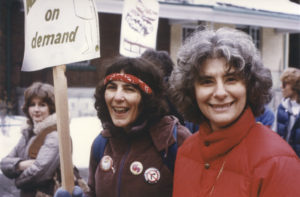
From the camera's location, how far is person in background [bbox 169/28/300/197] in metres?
1.32

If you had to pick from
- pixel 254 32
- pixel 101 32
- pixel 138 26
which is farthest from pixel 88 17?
pixel 254 32

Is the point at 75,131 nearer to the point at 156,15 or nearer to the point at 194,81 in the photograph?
the point at 156,15

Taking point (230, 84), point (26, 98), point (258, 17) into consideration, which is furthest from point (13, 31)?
point (230, 84)

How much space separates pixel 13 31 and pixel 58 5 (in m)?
9.54

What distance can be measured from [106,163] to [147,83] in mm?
484

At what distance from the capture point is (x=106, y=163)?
2.02m

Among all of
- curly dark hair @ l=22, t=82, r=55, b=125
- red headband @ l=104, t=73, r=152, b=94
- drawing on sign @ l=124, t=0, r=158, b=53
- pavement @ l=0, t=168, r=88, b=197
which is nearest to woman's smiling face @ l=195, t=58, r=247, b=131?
red headband @ l=104, t=73, r=152, b=94

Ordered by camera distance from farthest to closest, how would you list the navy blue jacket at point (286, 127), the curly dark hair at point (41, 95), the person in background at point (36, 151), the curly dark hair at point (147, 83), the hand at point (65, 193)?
1. the navy blue jacket at point (286, 127)
2. the curly dark hair at point (41, 95)
3. the person in background at point (36, 151)
4. the curly dark hair at point (147, 83)
5. the hand at point (65, 193)

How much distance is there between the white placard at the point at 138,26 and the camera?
3385mm

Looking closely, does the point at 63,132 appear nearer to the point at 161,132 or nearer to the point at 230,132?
the point at 161,132

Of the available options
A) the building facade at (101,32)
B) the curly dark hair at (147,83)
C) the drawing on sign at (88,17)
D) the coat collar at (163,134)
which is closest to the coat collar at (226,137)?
the coat collar at (163,134)

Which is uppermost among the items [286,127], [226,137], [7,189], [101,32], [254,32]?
[254,32]

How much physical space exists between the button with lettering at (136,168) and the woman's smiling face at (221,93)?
538mm

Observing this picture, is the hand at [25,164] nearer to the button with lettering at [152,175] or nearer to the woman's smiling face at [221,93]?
the button with lettering at [152,175]
